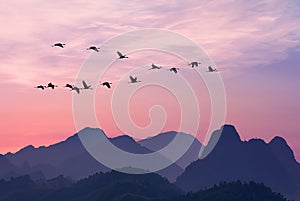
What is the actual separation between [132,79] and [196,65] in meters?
11.8

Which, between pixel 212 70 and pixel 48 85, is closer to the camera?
pixel 48 85

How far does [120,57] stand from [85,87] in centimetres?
789

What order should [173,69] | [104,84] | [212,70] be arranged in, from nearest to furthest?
[104,84]
[173,69]
[212,70]

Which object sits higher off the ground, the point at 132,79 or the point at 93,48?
the point at 93,48

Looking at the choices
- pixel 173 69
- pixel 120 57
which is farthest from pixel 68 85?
pixel 173 69

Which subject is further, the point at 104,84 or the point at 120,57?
the point at 120,57

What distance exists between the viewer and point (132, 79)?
7606 cm

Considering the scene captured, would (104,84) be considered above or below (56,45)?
below

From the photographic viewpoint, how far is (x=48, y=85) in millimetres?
73250

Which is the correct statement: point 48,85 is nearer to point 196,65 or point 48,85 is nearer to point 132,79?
point 132,79

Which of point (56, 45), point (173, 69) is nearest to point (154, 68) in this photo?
point (173, 69)

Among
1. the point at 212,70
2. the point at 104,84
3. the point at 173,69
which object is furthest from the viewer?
the point at 212,70

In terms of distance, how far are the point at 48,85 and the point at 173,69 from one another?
19.9 meters

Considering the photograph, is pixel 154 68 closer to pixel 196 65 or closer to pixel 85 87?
pixel 196 65
